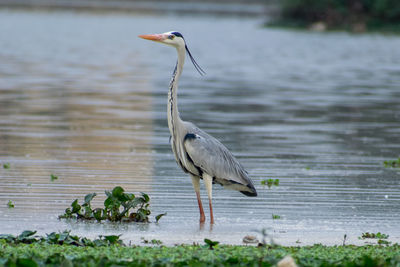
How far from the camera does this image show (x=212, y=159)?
30.0ft

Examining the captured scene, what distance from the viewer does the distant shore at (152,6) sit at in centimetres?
10400

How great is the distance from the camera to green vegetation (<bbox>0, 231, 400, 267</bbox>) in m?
6.57

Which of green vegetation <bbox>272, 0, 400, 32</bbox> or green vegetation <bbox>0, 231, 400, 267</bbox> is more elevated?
green vegetation <bbox>0, 231, 400, 267</bbox>

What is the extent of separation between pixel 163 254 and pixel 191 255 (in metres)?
0.22

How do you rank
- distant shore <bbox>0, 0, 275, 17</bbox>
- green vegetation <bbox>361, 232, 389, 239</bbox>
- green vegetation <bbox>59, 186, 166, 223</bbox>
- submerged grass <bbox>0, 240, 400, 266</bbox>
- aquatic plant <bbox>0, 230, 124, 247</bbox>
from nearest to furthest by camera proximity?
submerged grass <bbox>0, 240, 400, 266</bbox> < aquatic plant <bbox>0, 230, 124, 247</bbox> < green vegetation <bbox>361, 232, 389, 239</bbox> < green vegetation <bbox>59, 186, 166, 223</bbox> < distant shore <bbox>0, 0, 275, 17</bbox>

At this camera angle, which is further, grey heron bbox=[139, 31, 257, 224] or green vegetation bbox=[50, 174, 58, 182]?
green vegetation bbox=[50, 174, 58, 182]

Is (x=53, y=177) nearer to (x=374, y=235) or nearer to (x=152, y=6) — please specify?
(x=374, y=235)

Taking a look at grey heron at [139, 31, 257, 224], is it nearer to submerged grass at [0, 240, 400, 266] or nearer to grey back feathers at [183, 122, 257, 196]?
grey back feathers at [183, 122, 257, 196]

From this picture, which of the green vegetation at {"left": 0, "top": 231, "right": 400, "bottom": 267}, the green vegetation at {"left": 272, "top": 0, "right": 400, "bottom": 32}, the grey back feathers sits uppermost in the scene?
the grey back feathers

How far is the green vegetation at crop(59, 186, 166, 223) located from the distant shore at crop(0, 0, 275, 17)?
93267mm

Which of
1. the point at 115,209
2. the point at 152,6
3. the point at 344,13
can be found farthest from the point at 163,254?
the point at 152,6

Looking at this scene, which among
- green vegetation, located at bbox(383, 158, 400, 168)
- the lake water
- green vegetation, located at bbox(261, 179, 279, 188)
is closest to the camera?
the lake water

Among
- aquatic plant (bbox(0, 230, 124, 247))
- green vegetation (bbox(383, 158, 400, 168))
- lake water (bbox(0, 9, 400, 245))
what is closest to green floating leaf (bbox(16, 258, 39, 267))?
aquatic plant (bbox(0, 230, 124, 247))

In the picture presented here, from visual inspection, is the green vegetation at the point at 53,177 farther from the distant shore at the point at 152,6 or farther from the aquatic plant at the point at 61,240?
the distant shore at the point at 152,6
